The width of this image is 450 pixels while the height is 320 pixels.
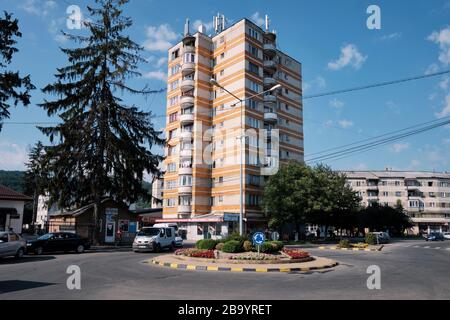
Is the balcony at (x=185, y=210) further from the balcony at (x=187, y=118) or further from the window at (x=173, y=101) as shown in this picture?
the window at (x=173, y=101)

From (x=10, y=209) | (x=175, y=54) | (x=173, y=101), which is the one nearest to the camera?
(x=10, y=209)

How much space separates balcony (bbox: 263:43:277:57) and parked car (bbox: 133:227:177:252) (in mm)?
38789

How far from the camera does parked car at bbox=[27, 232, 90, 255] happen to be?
2481 cm

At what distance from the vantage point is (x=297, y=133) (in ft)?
211

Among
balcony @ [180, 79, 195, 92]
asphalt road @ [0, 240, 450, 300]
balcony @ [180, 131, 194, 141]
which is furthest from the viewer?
balcony @ [180, 79, 195, 92]

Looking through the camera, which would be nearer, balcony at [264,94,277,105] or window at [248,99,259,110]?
window at [248,99,259,110]

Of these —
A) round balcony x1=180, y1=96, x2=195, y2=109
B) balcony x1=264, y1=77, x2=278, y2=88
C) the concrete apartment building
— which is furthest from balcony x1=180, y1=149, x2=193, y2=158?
the concrete apartment building

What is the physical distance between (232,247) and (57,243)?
13340 millimetres

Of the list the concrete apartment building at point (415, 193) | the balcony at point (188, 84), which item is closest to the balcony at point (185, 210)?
the balcony at point (188, 84)

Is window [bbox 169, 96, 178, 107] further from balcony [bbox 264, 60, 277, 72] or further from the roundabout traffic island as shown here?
the roundabout traffic island

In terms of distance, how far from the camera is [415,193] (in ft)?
350

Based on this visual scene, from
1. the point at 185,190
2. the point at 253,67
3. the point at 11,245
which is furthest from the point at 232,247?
the point at 253,67

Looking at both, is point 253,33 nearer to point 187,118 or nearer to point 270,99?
point 270,99
